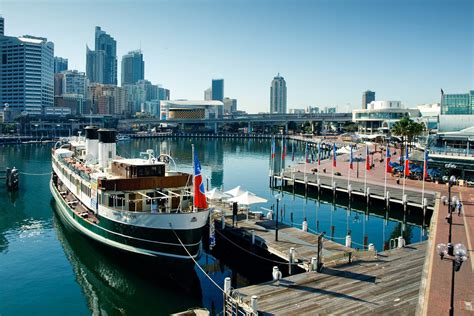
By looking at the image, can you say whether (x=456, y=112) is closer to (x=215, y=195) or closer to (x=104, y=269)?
(x=215, y=195)

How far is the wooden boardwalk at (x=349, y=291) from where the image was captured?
74.9ft

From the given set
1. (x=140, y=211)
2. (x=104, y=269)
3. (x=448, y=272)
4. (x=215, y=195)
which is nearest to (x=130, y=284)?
(x=104, y=269)

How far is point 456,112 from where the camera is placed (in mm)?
113375

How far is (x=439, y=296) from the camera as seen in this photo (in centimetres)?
2106

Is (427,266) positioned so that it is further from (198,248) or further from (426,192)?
(426,192)

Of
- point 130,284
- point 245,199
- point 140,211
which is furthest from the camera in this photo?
point 245,199

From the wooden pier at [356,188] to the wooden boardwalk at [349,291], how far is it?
28.2m

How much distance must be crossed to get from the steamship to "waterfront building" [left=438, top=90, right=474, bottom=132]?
7829cm

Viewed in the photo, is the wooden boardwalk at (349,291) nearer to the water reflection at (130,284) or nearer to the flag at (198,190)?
the water reflection at (130,284)

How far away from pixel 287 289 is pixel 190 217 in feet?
34.4

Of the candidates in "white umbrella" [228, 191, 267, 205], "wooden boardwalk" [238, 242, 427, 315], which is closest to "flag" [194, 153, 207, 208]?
"wooden boardwalk" [238, 242, 427, 315]

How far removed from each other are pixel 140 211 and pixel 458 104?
4000 inches

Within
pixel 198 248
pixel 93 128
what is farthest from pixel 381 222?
pixel 93 128

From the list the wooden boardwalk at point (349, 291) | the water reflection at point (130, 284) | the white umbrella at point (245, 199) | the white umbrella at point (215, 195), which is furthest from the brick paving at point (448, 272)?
the white umbrella at point (215, 195)
